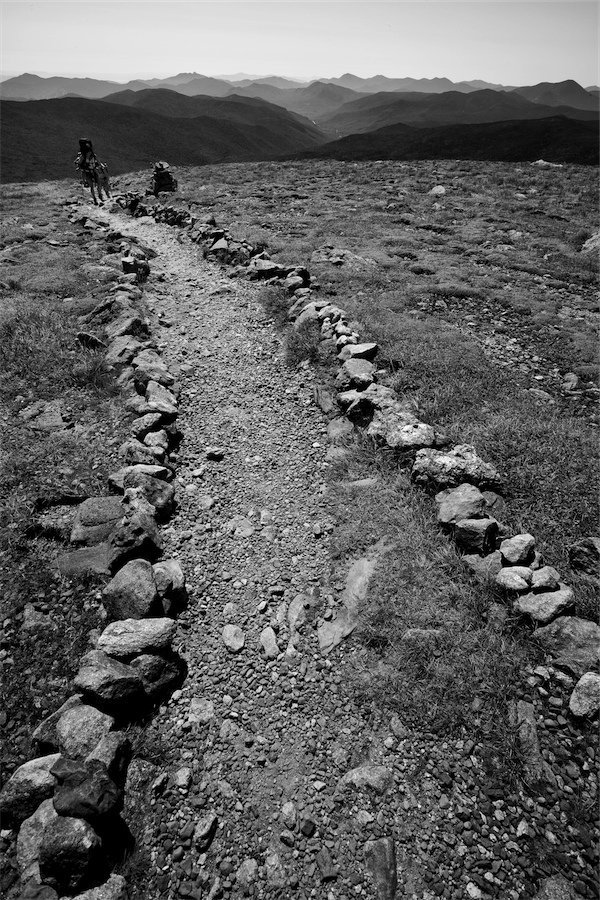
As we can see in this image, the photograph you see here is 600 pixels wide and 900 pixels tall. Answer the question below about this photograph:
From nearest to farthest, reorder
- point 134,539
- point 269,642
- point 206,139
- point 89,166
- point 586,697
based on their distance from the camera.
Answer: point 586,697 < point 269,642 < point 134,539 < point 89,166 < point 206,139

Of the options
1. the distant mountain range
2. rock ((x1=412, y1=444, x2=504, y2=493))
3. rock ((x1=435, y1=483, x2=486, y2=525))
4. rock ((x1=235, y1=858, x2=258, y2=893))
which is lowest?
rock ((x1=235, y1=858, x2=258, y2=893))

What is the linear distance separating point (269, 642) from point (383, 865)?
8.68 feet

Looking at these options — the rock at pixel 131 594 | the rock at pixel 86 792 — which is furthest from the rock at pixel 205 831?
the rock at pixel 131 594

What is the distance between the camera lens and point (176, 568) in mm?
6980

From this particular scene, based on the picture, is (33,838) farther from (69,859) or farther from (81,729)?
(81,729)

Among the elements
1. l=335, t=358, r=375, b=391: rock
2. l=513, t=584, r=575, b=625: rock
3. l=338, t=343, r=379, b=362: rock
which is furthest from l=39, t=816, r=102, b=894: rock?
l=338, t=343, r=379, b=362: rock

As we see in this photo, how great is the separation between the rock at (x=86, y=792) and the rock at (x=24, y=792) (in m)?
0.13

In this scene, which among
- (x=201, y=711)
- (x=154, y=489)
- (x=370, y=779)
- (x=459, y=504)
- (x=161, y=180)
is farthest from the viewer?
(x=161, y=180)

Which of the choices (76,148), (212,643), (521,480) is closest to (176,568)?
(212,643)

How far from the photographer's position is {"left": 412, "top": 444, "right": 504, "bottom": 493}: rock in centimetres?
772

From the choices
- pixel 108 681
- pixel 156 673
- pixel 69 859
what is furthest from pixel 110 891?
pixel 156 673

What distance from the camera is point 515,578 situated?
6.00m

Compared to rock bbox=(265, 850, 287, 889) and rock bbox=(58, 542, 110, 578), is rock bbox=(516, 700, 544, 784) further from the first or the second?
rock bbox=(58, 542, 110, 578)

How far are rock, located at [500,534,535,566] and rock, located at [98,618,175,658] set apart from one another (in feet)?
15.6
